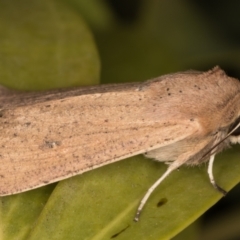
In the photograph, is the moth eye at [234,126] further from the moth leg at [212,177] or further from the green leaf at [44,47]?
the green leaf at [44,47]

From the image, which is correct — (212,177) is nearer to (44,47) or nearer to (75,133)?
(75,133)

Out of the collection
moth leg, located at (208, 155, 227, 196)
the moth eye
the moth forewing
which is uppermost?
the moth eye

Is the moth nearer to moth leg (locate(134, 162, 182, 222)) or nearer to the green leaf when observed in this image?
moth leg (locate(134, 162, 182, 222))

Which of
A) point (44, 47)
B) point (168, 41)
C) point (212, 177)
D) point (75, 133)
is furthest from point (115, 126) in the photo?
point (168, 41)

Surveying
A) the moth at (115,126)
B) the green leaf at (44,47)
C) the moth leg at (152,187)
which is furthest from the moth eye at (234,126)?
the green leaf at (44,47)

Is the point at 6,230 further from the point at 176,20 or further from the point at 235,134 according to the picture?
the point at 176,20

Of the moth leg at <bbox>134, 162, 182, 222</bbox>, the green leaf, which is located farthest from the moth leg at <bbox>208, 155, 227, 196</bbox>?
the green leaf
